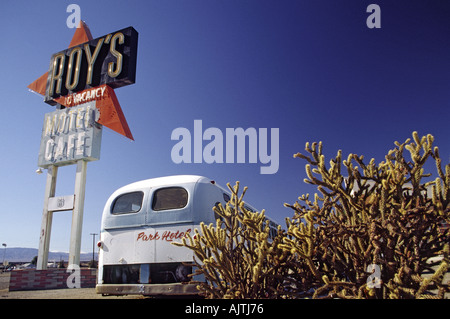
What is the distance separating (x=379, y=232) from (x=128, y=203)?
247 inches

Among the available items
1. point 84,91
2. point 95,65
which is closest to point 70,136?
point 84,91

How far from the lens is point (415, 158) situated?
1995 millimetres

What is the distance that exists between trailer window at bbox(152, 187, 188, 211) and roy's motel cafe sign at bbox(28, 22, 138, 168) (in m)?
7.68

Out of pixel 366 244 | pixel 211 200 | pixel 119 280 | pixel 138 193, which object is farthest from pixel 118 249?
pixel 366 244

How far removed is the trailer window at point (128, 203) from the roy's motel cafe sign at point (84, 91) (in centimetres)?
700

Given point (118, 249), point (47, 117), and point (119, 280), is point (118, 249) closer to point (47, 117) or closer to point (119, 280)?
point (119, 280)

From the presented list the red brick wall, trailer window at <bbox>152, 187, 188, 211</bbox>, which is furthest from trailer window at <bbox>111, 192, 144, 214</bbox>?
the red brick wall

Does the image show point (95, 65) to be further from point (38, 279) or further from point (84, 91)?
point (38, 279)

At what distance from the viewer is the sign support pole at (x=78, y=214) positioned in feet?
46.1

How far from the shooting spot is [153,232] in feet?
21.5

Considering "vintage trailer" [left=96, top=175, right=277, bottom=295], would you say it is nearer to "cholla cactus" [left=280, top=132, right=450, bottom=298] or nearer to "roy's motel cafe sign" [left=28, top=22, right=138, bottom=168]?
"cholla cactus" [left=280, top=132, right=450, bottom=298]

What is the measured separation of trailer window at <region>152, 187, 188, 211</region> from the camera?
660 cm

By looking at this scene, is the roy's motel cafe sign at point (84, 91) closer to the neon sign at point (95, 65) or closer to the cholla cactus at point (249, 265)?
the neon sign at point (95, 65)
